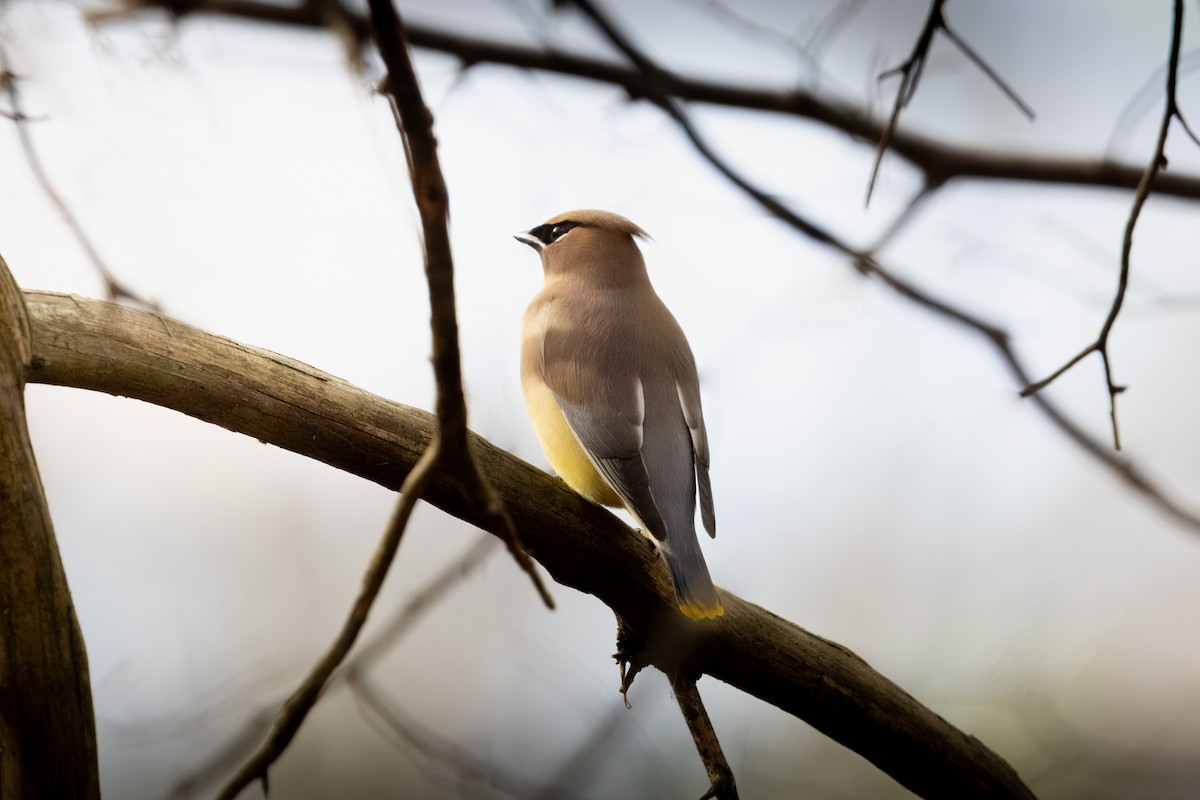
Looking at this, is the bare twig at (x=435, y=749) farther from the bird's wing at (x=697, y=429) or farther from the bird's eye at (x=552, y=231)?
the bird's eye at (x=552, y=231)

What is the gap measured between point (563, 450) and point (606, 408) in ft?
0.36

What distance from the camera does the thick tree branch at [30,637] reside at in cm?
126

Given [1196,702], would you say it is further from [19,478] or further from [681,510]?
[19,478]

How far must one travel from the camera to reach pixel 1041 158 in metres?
2.13

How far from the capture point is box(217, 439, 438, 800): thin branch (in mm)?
1004

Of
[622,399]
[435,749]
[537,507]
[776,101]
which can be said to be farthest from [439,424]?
[435,749]

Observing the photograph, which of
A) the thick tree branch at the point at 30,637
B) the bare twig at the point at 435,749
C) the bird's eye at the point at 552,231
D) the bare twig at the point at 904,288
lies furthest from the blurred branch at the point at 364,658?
the bare twig at the point at 904,288

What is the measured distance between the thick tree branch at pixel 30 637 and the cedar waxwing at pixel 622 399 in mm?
848

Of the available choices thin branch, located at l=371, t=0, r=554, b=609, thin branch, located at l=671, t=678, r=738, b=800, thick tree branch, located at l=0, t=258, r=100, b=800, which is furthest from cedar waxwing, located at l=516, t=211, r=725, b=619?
thick tree branch, located at l=0, t=258, r=100, b=800

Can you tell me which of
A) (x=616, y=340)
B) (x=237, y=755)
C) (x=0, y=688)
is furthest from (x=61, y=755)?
(x=616, y=340)

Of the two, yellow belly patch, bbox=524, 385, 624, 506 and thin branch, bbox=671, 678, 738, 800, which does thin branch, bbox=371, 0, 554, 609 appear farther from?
thin branch, bbox=671, 678, 738, 800

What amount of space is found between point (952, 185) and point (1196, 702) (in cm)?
171

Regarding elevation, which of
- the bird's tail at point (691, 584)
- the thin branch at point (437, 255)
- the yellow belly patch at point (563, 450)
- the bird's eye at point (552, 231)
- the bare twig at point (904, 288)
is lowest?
the thin branch at point (437, 255)

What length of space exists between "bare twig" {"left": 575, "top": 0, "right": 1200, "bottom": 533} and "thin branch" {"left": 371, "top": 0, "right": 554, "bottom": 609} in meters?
0.95
